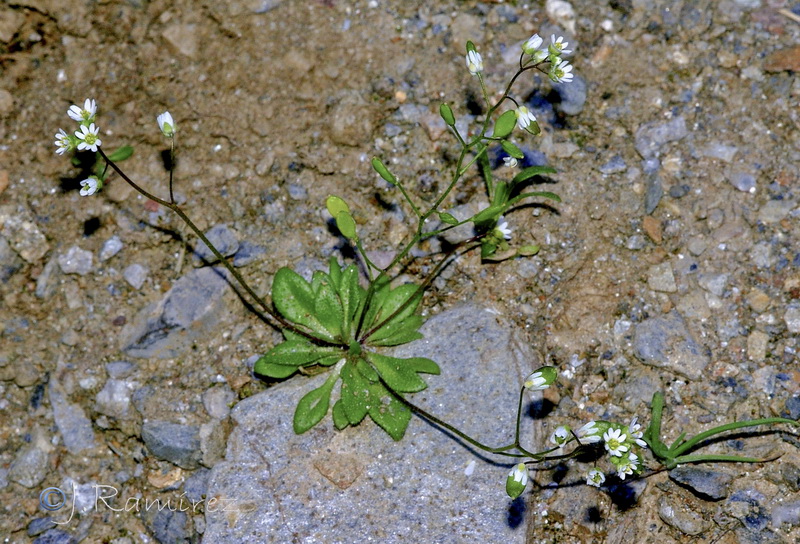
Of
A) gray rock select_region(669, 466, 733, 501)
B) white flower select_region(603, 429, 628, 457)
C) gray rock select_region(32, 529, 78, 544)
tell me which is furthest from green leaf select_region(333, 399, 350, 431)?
gray rock select_region(669, 466, 733, 501)

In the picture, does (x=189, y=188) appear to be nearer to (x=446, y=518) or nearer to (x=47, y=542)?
(x=47, y=542)

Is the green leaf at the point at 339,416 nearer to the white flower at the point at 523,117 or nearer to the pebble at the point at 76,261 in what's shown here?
the white flower at the point at 523,117

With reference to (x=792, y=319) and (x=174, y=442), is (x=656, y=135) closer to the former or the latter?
(x=792, y=319)

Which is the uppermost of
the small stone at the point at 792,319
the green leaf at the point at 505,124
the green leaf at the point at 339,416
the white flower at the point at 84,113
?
the white flower at the point at 84,113

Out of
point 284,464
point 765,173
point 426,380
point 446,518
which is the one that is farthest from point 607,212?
point 284,464

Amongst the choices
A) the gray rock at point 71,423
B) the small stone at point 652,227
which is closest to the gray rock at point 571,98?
the small stone at point 652,227

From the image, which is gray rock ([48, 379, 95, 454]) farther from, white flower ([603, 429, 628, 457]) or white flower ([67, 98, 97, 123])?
white flower ([603, 429, 628, 457])
